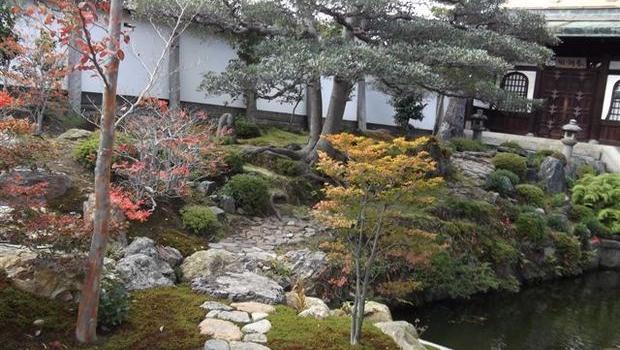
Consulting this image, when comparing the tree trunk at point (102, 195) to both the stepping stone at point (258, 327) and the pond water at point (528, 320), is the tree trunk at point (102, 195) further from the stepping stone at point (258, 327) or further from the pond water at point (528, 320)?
the pond water at point (528, 320)

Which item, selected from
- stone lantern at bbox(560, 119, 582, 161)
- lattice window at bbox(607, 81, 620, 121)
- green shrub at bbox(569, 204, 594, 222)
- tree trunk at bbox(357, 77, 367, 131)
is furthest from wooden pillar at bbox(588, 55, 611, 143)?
tree trunk at bbox(357, 77, 367, 131)

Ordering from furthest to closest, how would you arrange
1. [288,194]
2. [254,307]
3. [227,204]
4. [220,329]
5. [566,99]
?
[566,99] < [288,194] < [227,204] < [254,307] < [220,329]

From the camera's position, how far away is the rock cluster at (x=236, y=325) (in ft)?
17.0

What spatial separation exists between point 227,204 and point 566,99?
1530 centimetres

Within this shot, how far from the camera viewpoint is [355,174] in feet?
17.5

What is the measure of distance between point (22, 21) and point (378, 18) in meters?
7.74

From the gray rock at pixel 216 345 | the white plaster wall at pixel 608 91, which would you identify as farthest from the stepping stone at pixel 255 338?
the white plaster wall at pixel 608 91

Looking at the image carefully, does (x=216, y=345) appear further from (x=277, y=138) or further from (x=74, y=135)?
(x=277, y=138)

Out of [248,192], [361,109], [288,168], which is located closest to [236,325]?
[248,192]

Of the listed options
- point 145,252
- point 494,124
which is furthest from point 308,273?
point 494,124

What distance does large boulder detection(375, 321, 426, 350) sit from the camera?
18.9ft

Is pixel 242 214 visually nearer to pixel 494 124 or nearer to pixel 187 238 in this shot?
pixel 187 238

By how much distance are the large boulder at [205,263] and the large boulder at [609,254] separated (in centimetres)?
1090

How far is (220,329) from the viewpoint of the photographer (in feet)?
18.1
